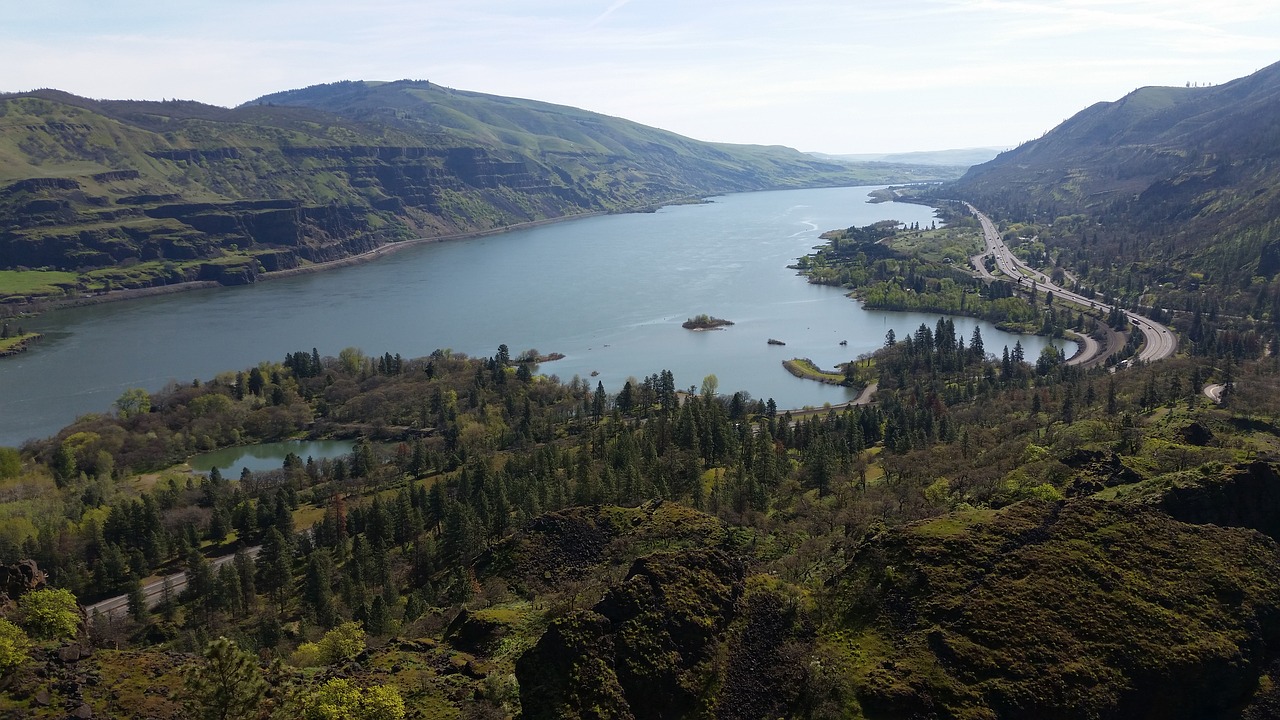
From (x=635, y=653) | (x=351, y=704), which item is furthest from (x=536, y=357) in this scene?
(x=635, y=653)

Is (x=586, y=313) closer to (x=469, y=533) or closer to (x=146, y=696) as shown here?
(x=469, y=533)

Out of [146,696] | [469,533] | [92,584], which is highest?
[146,696]

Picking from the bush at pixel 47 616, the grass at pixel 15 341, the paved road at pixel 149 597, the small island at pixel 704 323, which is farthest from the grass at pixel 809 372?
the grass at pixel 15 341

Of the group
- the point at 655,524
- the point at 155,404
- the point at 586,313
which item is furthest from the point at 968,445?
the point at 586,313

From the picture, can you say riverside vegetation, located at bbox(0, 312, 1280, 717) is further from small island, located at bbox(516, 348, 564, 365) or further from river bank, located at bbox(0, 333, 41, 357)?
river bank, located at bbox(0, 333, 41, 357)

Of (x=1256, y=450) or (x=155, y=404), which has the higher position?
(x=1256, y=450)

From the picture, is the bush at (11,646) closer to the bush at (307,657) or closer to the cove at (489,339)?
the bush at (307,657)

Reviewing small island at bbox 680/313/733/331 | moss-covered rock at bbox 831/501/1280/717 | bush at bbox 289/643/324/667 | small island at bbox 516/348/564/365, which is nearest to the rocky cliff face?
moss-covered rock at bbox 831/501/1280/717

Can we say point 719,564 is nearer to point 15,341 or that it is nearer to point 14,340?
point 15,341
